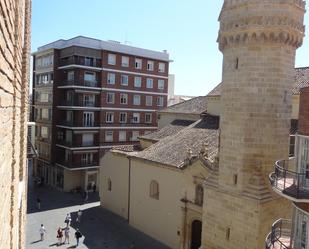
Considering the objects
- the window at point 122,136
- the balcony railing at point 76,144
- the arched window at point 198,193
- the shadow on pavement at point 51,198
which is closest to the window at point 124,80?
the window at point 122,136

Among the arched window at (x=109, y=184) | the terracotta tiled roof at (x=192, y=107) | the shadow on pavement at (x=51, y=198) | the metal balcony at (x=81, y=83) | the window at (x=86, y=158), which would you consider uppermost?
the metal balcony at (x=81, y=83)

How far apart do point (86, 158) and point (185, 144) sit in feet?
58.0

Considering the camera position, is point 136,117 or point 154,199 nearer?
point 154,199

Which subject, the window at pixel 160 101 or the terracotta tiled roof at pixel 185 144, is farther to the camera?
the window at pixel 160 101

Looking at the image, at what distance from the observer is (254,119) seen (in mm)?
16484

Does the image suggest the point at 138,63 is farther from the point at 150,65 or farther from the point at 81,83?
the point at 81,83

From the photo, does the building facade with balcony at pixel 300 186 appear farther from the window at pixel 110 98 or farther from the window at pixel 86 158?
the window at pixel 110 98

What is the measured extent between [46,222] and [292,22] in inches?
998

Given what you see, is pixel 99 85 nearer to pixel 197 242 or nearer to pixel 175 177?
pixel 175 177

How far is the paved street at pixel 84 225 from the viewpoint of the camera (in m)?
26.6

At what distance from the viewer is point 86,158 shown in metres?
42.1

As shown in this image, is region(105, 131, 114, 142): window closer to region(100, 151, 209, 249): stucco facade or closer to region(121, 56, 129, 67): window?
region(100, 151, 209, 249): stucco facade

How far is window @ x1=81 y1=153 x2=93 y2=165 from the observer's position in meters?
41.8

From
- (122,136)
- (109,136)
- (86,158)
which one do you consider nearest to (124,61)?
(122,136)
